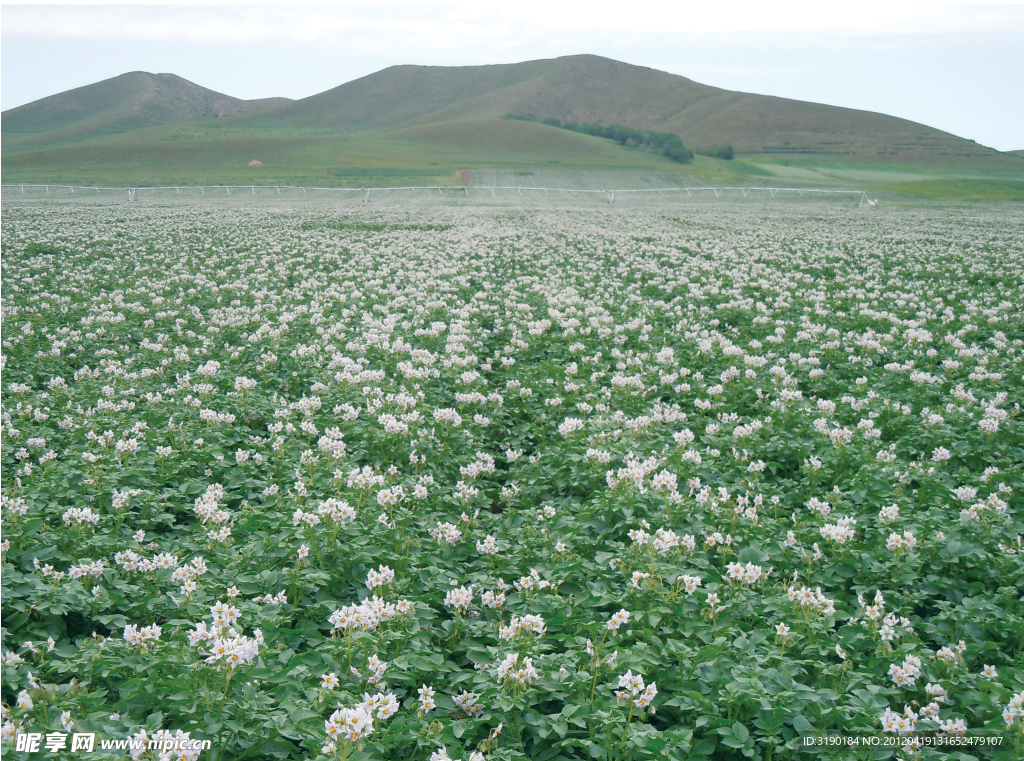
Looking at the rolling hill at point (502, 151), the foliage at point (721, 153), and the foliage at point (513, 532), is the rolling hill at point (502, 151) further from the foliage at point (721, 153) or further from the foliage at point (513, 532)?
the foliage at point (513, 532)

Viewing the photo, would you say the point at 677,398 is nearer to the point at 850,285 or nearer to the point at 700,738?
Result: the point at 700,738

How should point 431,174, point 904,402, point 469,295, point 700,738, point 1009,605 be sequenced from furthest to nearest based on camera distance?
point 431,174, point 469,295, point 904,402, point 1009,605, point 700,738

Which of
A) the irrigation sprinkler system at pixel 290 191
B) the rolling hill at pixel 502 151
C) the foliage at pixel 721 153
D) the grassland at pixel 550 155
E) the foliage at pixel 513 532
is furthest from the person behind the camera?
the foliage at pixel 721 153

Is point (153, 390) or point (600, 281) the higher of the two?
point (600, 281)

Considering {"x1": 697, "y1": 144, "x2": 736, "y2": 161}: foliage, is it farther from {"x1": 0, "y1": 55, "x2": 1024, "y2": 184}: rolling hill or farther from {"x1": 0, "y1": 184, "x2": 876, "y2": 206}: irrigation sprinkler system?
{"x1": 0, "y1": 184, "x2": 876, "y2": 206}: irrigation sprinkler system

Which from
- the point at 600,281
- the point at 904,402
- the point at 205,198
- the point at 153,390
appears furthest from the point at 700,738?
the point at 205,198

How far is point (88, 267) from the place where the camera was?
1912cm

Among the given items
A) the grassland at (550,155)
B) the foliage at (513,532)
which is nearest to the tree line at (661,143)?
the grassland at (550,155)

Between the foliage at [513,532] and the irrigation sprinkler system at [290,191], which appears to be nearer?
the foliage at [513,532]

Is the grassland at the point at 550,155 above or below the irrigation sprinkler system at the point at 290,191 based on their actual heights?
above

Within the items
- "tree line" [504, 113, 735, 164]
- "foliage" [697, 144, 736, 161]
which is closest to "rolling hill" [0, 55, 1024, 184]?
"tree line" [504, 113, 735, 164]

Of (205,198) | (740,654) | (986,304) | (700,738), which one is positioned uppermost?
(205,198)

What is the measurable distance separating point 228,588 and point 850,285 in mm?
17420

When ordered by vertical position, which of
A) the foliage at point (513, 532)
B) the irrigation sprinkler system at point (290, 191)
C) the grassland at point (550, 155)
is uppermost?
the grassland at point (550, 155)
